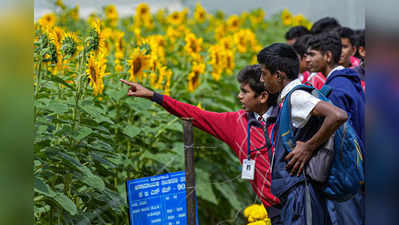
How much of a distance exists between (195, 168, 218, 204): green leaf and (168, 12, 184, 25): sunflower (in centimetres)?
309

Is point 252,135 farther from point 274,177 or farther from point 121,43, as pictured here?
point 121,43

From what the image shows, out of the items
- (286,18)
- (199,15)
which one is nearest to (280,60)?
(199,15)

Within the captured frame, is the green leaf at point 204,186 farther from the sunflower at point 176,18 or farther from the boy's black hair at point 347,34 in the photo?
the sunflower at point 176,18

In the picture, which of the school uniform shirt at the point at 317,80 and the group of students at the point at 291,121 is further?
the school uniform shirt at the point at 317,80

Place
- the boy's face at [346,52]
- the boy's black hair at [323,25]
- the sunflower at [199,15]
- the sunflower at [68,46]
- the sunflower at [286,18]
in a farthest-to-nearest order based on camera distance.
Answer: the sunflower at [286,18] < the sunflower at [199,15] < the boy's black hair at [323,25] < the boy's face at [346,52] < the sunflower at [68,46]

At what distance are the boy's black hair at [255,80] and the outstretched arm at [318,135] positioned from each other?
585 millimetres

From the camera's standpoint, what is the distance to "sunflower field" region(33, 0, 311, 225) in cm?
253

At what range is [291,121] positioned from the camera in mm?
2256

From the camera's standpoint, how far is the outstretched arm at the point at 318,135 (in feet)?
6.91

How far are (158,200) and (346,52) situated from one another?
219 centimetres

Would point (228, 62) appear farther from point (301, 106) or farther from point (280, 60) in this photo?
point (301, 106)

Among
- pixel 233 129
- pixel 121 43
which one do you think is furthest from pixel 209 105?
pixel 233 129

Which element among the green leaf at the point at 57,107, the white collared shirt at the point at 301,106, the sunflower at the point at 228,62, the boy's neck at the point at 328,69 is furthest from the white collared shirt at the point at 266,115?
the sunflower at the point at 228,62
